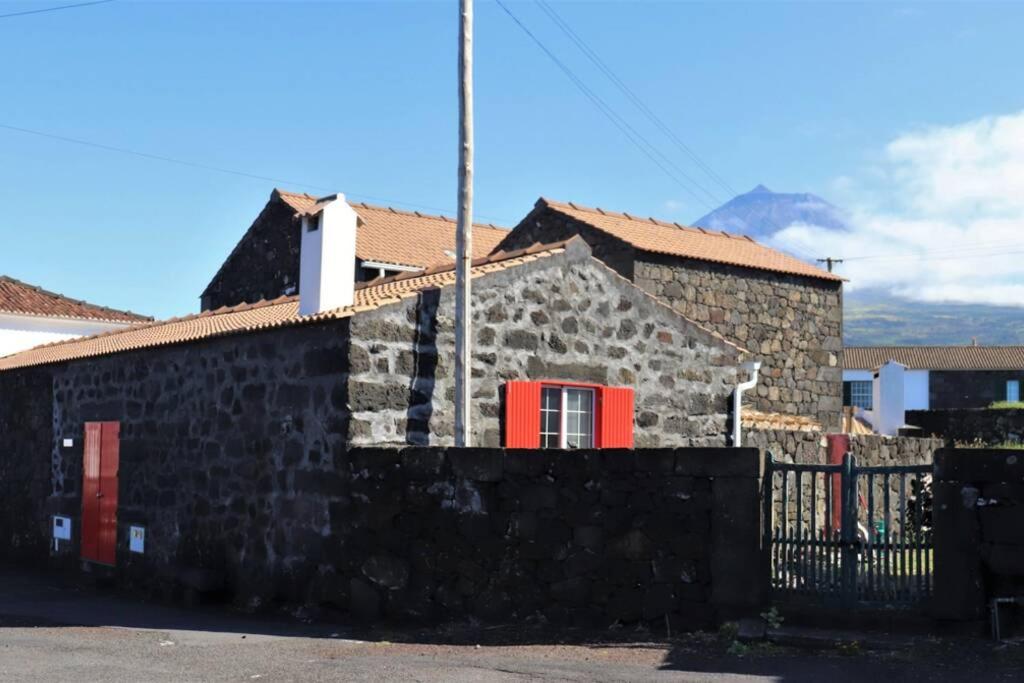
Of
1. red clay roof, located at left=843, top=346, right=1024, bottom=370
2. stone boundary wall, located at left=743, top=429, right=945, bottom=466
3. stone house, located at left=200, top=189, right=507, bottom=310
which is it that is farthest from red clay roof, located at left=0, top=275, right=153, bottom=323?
red clay roof, located at left=843, top=346, right=1024, bottom=370

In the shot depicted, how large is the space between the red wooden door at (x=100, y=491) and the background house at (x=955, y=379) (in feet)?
150

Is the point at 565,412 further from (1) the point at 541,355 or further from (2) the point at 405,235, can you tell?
(2) the point at 405,235

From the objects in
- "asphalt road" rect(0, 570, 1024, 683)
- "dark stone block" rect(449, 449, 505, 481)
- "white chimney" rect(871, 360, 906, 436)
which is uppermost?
"white chimney" rect(871, 360, 906, 436)

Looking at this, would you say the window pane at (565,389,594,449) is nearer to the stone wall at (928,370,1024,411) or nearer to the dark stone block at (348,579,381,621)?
the dark stone block at (348,579,381,621)

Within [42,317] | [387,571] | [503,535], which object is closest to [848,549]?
[503,535]

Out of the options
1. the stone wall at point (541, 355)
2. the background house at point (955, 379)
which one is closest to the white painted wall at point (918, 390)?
the background house at point (955, 379)

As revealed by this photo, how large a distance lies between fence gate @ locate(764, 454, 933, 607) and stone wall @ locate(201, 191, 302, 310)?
55.3 feet

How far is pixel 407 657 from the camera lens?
905 cm

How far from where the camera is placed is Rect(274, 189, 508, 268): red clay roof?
24.0 meters

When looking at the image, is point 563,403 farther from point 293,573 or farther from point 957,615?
point 957,615

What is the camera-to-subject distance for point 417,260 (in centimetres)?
2416

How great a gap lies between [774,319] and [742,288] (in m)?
1.11

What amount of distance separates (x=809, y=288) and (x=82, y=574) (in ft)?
49.4

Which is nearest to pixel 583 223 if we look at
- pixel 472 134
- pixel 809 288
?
pixel 809 288
